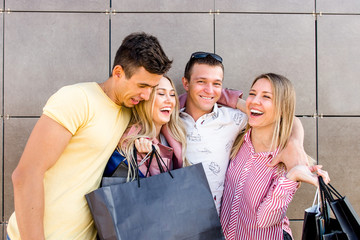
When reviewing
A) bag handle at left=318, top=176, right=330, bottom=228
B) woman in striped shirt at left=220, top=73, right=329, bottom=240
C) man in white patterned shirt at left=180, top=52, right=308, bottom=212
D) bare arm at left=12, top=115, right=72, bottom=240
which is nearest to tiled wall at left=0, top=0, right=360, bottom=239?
man in white patterned shirt at left=180, top=52, right=308, bottom=212

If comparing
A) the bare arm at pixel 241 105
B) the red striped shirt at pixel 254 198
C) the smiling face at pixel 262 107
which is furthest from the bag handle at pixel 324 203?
the bare arm at pixel 241 105

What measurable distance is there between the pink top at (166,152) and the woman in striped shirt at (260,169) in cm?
47

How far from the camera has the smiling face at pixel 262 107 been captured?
7.88ft

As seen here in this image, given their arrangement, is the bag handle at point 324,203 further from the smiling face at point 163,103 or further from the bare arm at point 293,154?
the smiling face at point 163,103

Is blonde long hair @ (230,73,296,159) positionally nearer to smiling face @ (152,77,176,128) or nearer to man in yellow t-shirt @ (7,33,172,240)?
smiling face @ (152,77,176,128)

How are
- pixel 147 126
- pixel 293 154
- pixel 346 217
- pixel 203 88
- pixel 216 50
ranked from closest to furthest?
pixel 346 217
pixel 293 154
pixel 147 126
pixel 203 88
pixel 216 50

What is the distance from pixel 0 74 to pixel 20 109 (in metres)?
0.40

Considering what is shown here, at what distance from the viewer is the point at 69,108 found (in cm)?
174

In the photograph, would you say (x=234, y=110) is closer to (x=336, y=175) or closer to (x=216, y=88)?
(x=216, y=88)

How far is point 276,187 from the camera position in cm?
209

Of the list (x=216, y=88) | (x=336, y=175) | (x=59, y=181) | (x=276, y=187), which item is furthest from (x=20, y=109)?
(x=336, y=175)

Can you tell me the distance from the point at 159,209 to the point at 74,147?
2.06 feet

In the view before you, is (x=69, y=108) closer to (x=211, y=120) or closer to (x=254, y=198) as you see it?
(x=211, y=120)

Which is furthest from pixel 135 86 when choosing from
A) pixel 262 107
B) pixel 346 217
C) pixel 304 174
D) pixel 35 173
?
pixel 346 217
